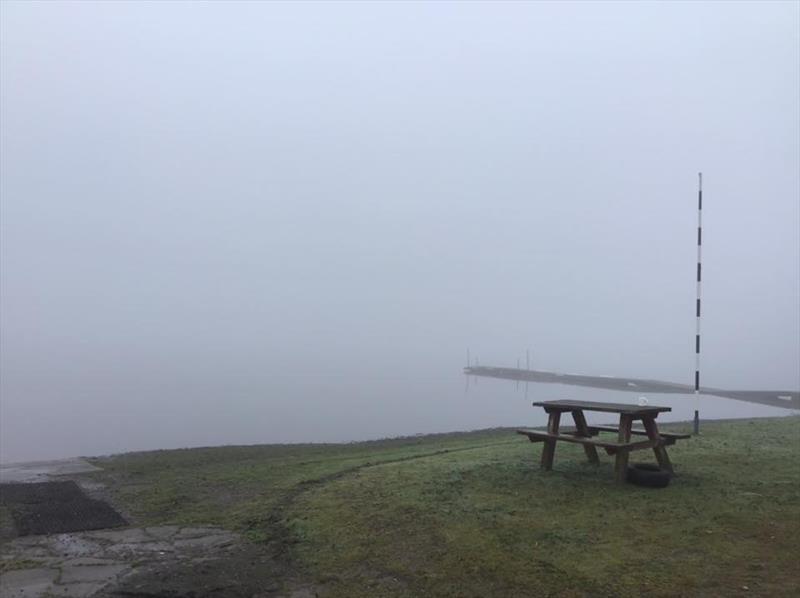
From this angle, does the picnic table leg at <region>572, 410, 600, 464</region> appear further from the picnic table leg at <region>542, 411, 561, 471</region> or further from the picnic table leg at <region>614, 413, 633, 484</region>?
the picnic table leg at <region>614, 413, 633, 484</region>

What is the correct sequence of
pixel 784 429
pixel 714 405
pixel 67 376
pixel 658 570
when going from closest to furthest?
pixel 658 570
pixel 784 429
pixel 714 405
pixel 67 376

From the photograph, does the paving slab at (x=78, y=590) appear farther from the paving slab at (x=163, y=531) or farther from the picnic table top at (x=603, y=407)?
the picnic table top at (x=603, y=407)

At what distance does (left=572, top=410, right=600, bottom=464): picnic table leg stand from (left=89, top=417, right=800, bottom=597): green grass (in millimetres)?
172

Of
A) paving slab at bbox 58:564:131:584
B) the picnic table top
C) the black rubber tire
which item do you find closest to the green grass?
the black rubber tire

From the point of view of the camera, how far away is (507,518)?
6.38m

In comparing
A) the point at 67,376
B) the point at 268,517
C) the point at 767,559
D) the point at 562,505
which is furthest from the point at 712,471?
the point at 67,376

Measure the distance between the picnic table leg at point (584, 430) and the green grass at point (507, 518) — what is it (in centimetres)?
17

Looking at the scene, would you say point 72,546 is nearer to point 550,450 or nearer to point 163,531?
point 163,531

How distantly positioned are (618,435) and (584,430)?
33.5 inches

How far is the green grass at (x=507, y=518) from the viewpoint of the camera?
16.2 feet

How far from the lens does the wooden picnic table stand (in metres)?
7.75

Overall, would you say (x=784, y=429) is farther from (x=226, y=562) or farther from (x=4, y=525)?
(x=4, y=525)

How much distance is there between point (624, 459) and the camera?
773 cm

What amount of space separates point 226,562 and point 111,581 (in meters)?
0.84
